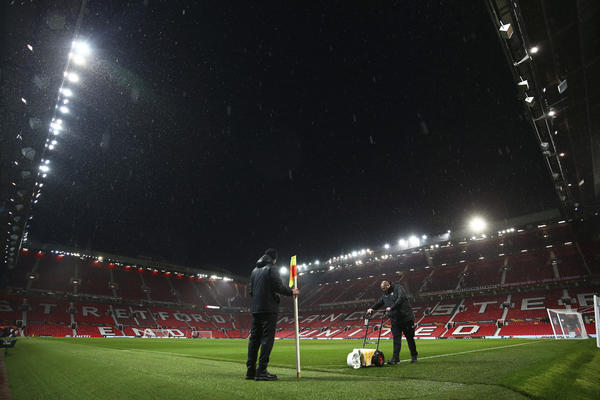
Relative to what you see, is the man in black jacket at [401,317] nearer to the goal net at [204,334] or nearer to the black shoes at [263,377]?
the black shoes at [263,377]

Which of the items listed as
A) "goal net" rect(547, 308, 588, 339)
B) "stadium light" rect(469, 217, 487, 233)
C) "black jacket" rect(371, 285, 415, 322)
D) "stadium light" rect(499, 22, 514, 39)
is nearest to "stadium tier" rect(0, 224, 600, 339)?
"stadium light" rect(469, 217, 487, 233)

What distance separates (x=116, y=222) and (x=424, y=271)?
4283 cm

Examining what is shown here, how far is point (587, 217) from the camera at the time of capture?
84.6ft

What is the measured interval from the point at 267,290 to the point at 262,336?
0.63 meters

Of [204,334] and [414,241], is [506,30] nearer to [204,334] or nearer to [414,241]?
[414,241]

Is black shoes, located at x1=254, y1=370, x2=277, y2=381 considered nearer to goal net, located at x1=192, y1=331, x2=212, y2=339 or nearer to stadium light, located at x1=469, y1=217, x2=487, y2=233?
stadium light, located at x1=469, y1=217, x2=487, y2=233

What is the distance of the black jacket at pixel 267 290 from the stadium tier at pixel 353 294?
90.0 feet

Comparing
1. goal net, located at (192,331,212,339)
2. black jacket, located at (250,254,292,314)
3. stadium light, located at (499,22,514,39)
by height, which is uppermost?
stadium light, located at (499,22,514,39)

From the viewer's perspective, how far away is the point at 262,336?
4.33 m

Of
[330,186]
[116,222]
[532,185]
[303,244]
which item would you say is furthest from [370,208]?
[116,222]

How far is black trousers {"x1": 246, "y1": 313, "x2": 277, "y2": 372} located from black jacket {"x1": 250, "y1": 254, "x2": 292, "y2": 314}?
4.2 inches

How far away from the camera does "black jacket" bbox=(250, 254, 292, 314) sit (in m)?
4.36

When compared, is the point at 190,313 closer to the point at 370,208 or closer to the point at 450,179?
the point at 370,208

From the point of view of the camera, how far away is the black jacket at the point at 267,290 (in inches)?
171
